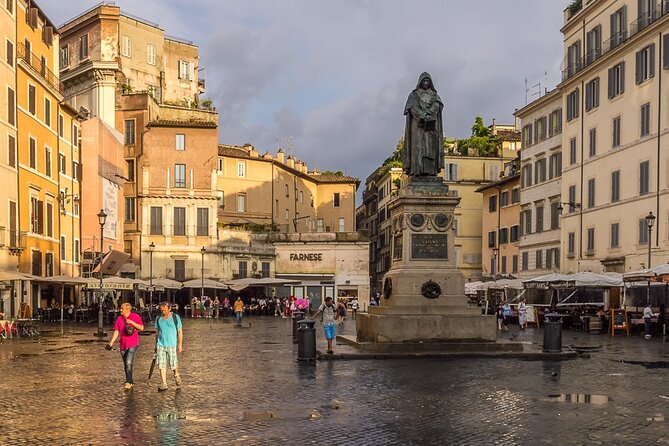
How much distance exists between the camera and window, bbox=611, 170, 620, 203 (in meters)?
46.5

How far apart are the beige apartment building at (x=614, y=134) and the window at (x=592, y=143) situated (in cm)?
6

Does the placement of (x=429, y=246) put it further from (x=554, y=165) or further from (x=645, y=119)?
(x=554, y=165)

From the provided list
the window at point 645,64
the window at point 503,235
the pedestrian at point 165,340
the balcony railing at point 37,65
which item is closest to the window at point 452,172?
the window at point 503,235

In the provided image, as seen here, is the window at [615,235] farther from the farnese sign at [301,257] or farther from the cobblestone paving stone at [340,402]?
the farnese sign at [301,257]

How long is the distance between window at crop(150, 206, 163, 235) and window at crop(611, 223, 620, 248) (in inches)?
1388

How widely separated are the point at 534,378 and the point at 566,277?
22413 mm

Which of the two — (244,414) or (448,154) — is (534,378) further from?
(448,154)

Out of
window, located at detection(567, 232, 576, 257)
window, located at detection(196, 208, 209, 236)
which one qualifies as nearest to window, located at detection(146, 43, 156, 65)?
window, located at detection(196, 208, 209, 236)

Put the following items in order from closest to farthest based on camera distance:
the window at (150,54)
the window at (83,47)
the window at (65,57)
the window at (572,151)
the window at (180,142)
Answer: the window at (572,151)
the window at (83,47)
the window at (65,57)
the window at (180,142)
the window at (150,54)

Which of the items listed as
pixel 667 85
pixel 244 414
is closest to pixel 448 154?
pixel 667 85

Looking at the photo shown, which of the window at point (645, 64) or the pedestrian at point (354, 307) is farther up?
the window at point (645, 64)

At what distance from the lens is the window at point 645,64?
42656 millimetres

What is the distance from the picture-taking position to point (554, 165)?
56719 millimetres

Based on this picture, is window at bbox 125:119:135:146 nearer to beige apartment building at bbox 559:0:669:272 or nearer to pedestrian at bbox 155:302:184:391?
beige apartment building at bbox 559:0:669:272
